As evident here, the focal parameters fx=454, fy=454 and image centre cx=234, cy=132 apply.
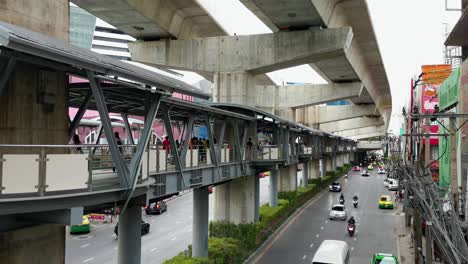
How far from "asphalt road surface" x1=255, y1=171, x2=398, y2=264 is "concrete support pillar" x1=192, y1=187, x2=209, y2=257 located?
423 cm

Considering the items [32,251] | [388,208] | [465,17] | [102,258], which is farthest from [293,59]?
[388,208]

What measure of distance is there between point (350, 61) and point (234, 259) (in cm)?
1615

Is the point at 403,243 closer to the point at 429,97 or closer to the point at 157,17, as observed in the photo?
the point at 429,97

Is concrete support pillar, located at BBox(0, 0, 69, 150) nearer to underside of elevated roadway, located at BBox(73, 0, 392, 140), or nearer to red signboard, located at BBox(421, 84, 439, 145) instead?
underside of elevated roadway, located at BBox(73, 0, 392, 140)

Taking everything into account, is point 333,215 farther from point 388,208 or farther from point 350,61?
point 350,61

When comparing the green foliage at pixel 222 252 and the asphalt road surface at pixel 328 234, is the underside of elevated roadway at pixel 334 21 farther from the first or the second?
the asphalt road surface at pixel 328 234

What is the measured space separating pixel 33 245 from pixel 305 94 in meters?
34.4

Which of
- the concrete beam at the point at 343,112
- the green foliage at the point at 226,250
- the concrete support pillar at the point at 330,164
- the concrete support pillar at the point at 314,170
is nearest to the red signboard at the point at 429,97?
Answer: the green foliage at the point at 226,250

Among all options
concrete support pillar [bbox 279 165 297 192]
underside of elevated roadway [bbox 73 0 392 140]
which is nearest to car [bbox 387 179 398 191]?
concrete support pillar [bbox 279 165 297 192]

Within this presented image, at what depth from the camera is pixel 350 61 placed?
30.6 m

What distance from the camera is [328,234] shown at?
103 feet

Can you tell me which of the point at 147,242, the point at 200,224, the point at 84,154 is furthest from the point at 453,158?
the point at 147,242

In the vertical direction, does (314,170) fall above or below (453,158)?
below

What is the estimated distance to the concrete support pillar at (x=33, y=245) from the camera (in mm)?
9945
